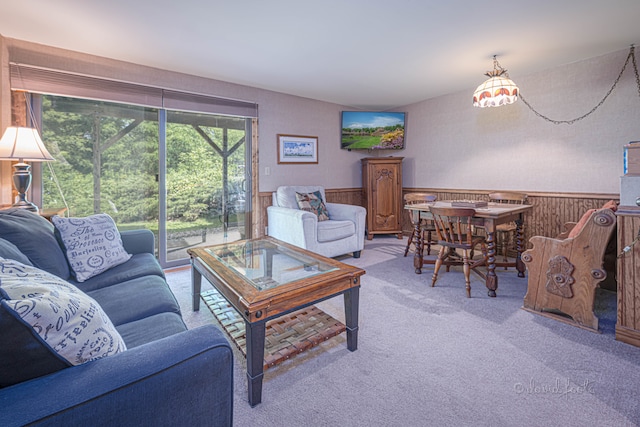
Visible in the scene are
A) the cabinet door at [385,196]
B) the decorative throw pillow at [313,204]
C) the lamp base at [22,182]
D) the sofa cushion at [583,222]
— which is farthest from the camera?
the cabinet door at [385,196]

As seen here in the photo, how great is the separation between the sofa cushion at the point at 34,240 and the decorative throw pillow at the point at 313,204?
2509 millimetres

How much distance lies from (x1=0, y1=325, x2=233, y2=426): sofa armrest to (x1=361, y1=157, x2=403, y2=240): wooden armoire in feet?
13.8

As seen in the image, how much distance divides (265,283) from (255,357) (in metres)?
0.39

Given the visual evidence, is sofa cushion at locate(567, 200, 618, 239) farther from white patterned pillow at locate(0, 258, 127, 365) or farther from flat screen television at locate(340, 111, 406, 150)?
flat screen television at locate(340, 111, 406, 150)

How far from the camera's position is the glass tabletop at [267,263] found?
5.68 feet

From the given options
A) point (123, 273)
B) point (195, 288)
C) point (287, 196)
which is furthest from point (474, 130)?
point (123, 273)

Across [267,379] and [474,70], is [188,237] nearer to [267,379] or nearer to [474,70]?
[267,379]

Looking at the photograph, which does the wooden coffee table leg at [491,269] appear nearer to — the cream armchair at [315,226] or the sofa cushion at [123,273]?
the cream armchair at [315,226]

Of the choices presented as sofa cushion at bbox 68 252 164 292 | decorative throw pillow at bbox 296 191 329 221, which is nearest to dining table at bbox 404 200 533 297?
decorative throw pillow at bbox 296 191 329 221

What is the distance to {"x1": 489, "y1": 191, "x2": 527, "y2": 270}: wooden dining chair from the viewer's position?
328 cm

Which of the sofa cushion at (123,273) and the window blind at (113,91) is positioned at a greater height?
the window blind at (113,91)

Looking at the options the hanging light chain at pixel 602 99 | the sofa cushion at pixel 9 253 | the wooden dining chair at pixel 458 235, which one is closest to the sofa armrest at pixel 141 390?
the sofa cushion at pixel 9 253

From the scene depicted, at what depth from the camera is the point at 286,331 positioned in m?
1.78

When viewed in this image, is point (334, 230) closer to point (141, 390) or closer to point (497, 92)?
point (497, 92)
